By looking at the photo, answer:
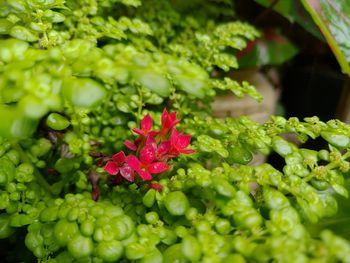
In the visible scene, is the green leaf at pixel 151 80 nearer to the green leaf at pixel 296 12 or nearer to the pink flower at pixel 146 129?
the pink flower at pixel 146 129

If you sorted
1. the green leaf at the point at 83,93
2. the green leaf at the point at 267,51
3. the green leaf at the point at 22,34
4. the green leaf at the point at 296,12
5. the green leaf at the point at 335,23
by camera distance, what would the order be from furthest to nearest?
the green leaf at the point at 267,51 → the green leaf at the point at 296,12 → the green leaf at the point at 335,23 → the green leaf at the point at 22,34 → the green leaf at the point at 83,93

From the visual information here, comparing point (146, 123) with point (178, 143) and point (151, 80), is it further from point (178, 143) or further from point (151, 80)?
point (151, 80)

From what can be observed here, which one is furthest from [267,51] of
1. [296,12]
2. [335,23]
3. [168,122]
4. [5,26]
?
[5,26]

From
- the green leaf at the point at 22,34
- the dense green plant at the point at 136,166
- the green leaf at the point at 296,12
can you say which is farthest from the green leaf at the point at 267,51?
the green leaf at the point at 22,34

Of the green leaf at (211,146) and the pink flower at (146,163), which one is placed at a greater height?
the green leaf at (211,146)

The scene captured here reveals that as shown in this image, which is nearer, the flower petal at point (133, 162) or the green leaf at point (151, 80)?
the green leaf at point (151, 80)

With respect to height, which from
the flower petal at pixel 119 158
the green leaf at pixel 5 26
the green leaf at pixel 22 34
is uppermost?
the green leaf at pixel 22 34

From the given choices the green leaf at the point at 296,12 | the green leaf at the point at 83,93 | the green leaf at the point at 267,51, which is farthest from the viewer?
the green leaf at the point at 267,51

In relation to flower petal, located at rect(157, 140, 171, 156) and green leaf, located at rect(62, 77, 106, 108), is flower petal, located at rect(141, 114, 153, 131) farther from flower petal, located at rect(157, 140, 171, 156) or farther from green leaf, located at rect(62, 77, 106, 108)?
green leaf, located at rect(62, 77, 106, 108)
